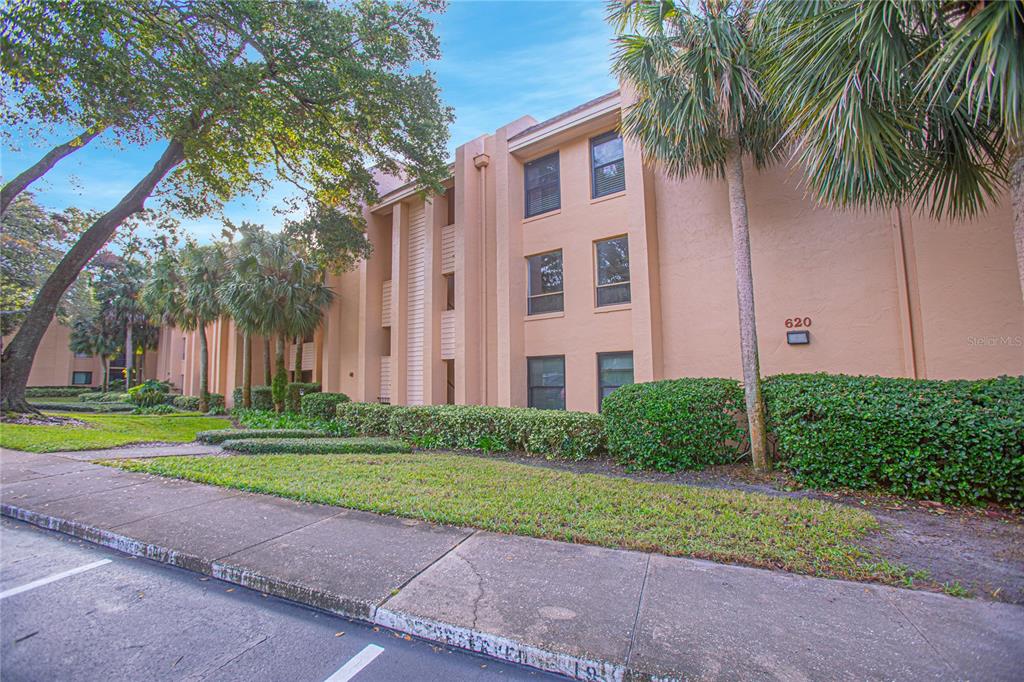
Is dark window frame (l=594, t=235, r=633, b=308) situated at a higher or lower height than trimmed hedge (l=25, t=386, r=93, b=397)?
higher

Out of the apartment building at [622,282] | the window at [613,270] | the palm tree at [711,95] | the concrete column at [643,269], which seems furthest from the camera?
the window at [613,270]

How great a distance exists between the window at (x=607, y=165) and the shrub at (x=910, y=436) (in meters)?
6.77

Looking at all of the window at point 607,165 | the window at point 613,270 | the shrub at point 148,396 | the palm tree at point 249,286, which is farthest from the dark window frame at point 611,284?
the shrub at point 148,396

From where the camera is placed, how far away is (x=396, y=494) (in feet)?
19.0

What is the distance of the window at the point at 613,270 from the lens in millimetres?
11109

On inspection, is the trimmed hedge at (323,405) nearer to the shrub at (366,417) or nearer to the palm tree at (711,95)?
the shrub at (366,417)

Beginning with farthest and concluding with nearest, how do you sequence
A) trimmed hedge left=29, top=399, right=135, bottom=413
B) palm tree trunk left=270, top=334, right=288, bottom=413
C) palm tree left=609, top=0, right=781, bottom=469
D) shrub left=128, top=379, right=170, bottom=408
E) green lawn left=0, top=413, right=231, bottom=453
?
shrub left=128, top=379, right=170, bottom=408 < trimmed hedge left=29, top=399, right=135, bottom=413 < palm tree trunk left=270, top=334, right=288, bottom=413 < green lawn left=0, top=413, right=231, bottom=453 < palm tree left=609, top=0, right=781, bottom=469

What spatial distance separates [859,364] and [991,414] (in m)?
3.09

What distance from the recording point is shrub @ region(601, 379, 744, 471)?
738 centimetres

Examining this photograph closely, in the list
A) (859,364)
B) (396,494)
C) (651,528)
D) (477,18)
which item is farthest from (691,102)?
(396,494)

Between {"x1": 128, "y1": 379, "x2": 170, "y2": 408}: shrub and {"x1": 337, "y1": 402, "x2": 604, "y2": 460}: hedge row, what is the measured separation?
21.7 metres

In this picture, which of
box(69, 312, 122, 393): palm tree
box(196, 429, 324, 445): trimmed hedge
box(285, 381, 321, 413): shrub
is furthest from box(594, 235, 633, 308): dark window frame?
box(69, 312, 122, 393): palm tree

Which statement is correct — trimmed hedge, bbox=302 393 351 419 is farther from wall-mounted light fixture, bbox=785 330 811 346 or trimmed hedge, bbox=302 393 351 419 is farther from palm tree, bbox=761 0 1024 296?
palm tree, bbox=761 0 1024 296

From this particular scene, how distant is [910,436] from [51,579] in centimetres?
882
